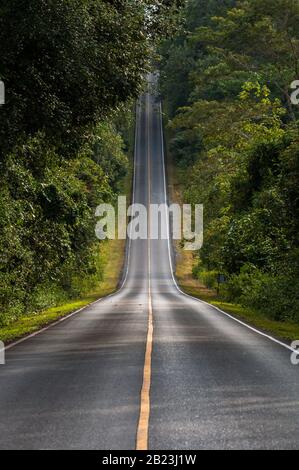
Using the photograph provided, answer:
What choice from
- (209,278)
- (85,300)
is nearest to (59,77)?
(85,300)

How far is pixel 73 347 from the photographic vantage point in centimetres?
1766

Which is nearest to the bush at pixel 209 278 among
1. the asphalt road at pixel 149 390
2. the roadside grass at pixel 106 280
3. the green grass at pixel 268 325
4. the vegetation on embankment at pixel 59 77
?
the roadside grass at pixel 106 280

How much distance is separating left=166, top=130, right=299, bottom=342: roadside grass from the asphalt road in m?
1.81

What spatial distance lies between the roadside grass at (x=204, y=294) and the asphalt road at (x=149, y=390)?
1806mm

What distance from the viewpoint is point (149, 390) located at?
37.1 feet

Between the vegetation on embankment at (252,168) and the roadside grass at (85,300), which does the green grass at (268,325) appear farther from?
the roadside grass at (85,300)

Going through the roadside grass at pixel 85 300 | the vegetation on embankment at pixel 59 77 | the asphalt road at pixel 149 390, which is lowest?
the asphalt road at pixel 149 390

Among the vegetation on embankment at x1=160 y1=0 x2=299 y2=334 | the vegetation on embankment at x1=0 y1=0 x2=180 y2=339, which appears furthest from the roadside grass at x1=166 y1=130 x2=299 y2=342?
the vegetation on embankment at x1=0 y1=0 x2=180 y2=339

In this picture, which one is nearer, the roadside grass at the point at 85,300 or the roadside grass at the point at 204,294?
the roadside grass at the point at 85,300

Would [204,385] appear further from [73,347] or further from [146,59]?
[146,59]

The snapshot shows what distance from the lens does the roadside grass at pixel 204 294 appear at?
24.2 m

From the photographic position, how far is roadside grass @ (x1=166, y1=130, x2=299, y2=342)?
2423cm

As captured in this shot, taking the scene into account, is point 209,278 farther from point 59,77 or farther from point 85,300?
point 59,77

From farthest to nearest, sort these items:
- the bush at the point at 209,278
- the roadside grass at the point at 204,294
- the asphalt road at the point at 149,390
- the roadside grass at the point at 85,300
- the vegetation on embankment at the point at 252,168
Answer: the bush at the point at 209,278, the vegetation on embankment at the point at 252,168, the roadside grass at the point at 204,294, the roadside grass at the point at 85,300, the asphalt road at the point at 149,390
